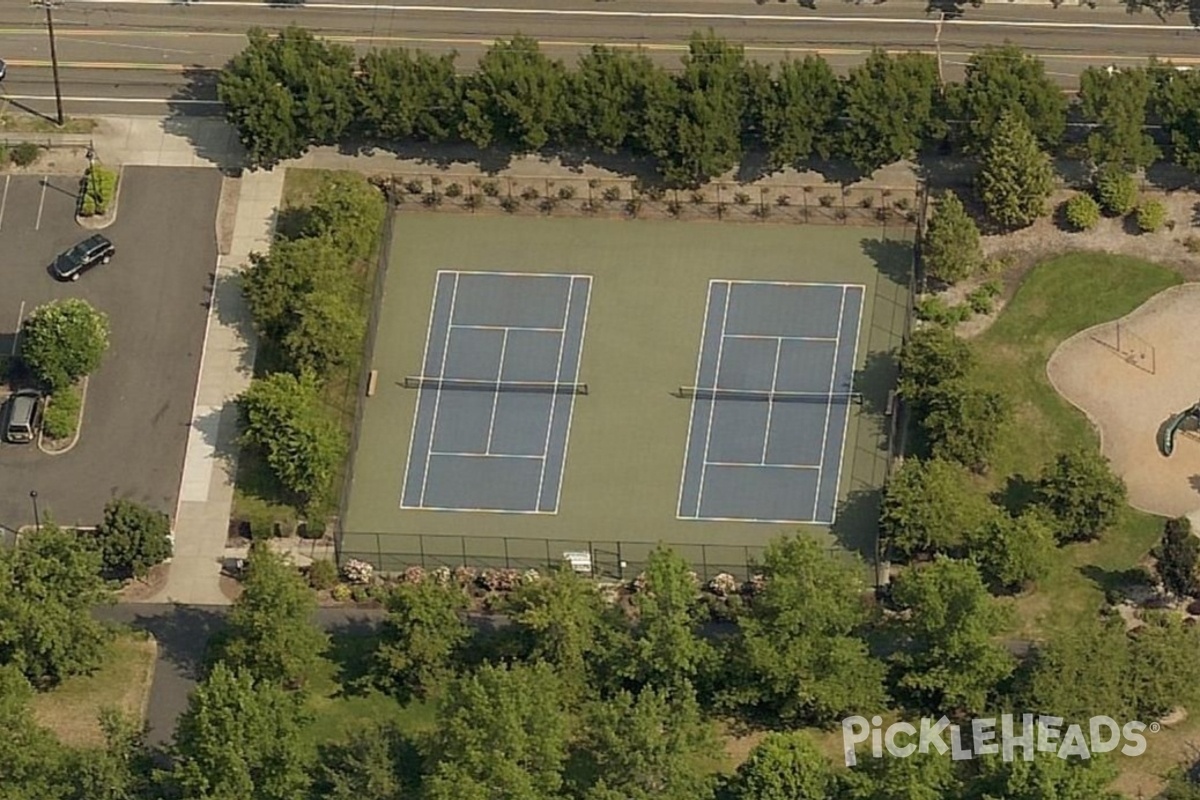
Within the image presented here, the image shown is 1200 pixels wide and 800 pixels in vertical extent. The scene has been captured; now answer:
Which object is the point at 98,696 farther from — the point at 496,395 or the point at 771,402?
the point at 771,402

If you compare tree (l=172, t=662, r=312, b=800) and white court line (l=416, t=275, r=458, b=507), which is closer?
tree (l=172, t=662, r=312, b=800)

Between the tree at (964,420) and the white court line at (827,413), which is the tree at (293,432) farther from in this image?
the tree at (964,420)

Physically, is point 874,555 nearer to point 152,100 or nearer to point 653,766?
point 653,766

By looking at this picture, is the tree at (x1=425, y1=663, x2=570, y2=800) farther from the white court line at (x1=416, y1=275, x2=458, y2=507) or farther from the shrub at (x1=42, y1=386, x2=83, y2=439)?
the shrub at (x1=42, y1=386, x2=83, y2=439)

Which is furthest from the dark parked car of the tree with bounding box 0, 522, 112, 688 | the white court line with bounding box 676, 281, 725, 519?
the white court line with bounding box 676, 281, 725, 519

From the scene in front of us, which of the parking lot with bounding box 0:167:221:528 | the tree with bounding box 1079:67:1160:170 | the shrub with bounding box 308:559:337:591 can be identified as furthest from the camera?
the tree with bounding box 1079:67:1160:170

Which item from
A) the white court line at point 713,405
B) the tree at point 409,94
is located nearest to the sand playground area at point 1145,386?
the white court line at point 713,405
